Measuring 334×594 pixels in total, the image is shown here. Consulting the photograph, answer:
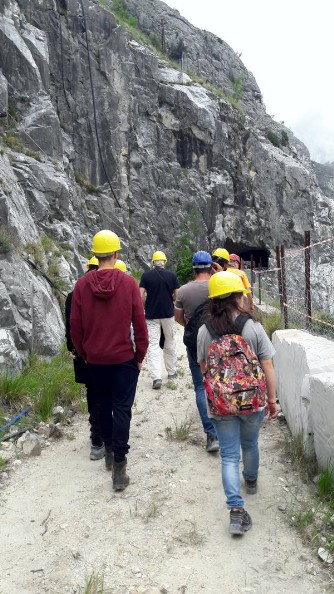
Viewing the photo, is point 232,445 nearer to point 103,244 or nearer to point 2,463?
point 103,244

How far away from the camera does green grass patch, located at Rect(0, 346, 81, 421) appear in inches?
201

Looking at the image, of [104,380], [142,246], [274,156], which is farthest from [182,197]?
[104,380]

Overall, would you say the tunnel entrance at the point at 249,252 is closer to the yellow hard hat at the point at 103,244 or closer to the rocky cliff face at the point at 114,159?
the rocky cliff face at the point at 114,159

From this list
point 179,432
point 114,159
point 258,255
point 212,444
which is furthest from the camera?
point 258,255

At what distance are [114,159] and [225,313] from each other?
70.4 ft

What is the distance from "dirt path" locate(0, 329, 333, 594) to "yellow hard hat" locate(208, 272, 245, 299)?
60.8 inches

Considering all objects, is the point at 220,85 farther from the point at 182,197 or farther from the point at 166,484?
the point at 166,484

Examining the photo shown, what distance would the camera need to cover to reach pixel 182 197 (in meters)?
25.9

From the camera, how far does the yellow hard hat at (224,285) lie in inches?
117

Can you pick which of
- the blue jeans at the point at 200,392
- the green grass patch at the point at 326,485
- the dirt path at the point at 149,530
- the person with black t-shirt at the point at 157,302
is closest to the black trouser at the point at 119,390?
the dirt path at the point at 149,530

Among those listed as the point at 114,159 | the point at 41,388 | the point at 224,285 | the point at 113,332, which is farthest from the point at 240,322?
the point at 114,159

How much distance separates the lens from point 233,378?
9.52 ft

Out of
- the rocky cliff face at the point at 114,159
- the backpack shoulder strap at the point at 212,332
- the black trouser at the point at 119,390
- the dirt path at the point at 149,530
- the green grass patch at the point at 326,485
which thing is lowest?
the dirt path at the point at 149,530

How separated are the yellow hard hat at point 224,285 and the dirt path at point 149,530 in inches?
60.8
